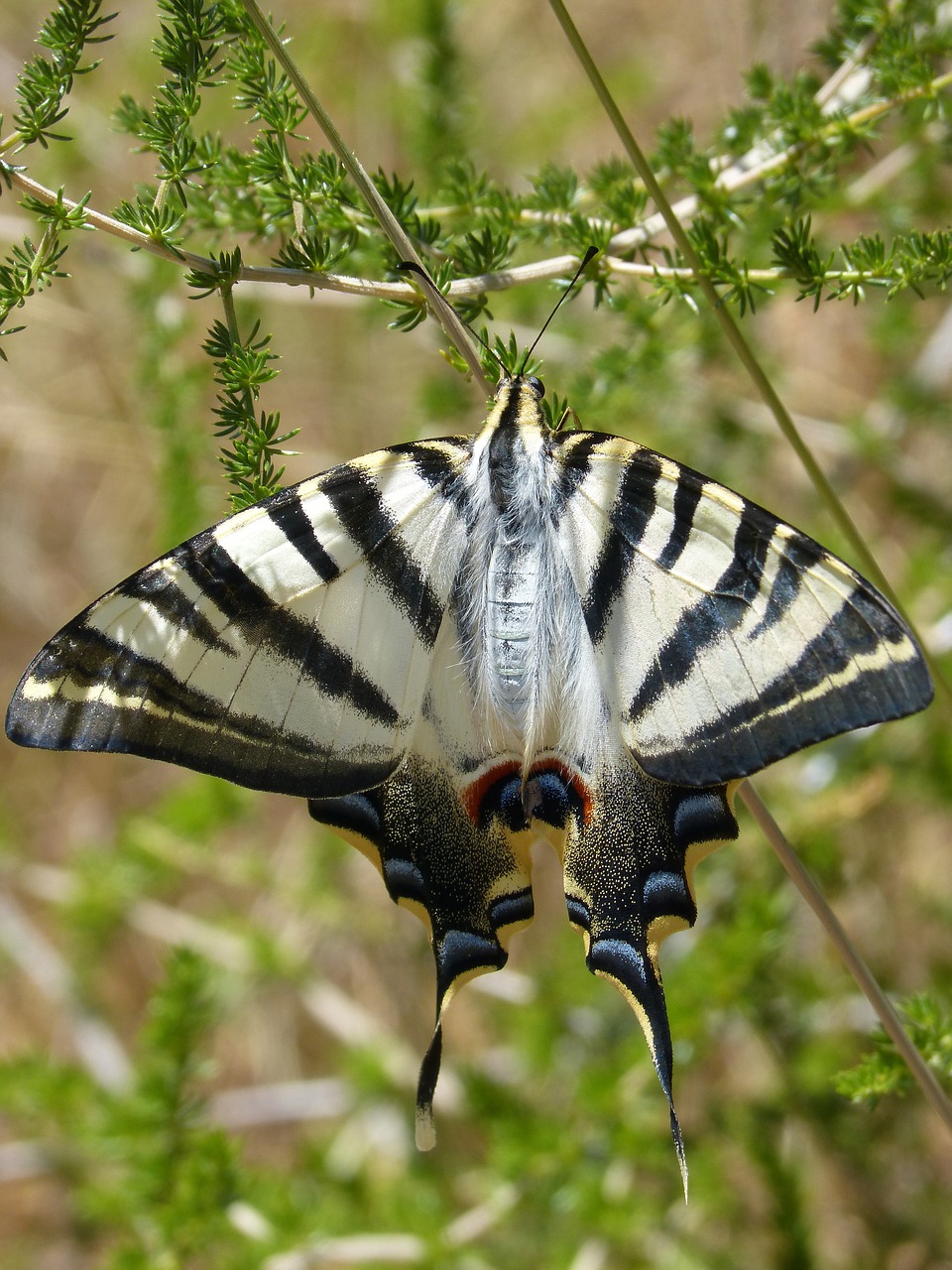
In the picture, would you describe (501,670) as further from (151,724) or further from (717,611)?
(151,724)

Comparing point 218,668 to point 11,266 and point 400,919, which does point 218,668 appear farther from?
point 400,919

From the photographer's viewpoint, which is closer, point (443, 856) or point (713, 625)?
point (713, 625)

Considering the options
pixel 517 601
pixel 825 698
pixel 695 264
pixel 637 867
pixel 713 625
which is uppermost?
pixel 695 264

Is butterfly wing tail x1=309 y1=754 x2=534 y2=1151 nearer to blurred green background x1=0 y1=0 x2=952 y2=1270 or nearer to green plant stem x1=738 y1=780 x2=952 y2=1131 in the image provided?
green plant stem x1=738 y1=780 x2=952 y2=1131

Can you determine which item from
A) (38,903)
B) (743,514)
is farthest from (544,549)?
(38,903)

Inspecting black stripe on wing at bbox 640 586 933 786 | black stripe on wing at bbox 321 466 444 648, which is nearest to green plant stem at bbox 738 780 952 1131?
black stripe on wing at bbox 640 586 933 786

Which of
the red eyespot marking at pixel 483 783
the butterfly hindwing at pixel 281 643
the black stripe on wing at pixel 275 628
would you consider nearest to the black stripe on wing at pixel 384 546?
the butterfly hindwing at pixel 281 643

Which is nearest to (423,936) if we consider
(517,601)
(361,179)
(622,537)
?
(517,601)
